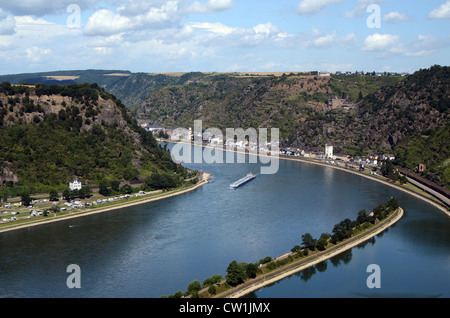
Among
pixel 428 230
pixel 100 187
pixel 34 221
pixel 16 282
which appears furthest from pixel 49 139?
pixel 428 230

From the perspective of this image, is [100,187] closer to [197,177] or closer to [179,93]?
[197,177]

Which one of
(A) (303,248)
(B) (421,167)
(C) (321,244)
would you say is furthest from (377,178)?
(A) (303,248)

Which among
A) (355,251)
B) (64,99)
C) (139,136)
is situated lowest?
(355,251)

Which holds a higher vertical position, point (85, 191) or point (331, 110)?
point (331, 110)

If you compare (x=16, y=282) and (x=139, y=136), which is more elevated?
(x=139, y=136)

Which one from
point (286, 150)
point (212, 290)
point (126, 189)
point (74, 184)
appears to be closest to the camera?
point (212, 290)

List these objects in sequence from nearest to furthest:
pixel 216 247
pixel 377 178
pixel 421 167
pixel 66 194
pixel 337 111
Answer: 1. pixel 216 247
2. pixel 66 194
3. pixel 421 167
4. pixel 377 178
5. pixel 337 111

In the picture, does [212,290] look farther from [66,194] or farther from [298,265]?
[66,194]
